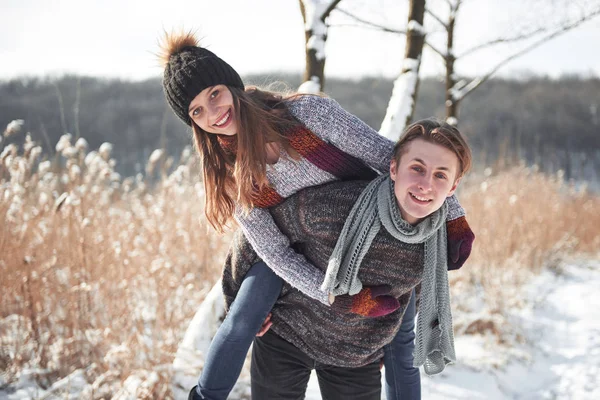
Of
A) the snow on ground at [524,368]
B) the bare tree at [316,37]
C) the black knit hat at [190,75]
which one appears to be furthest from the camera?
the bare tree at [316,37]

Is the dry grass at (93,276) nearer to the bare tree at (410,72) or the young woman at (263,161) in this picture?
the young woman at (263,161)

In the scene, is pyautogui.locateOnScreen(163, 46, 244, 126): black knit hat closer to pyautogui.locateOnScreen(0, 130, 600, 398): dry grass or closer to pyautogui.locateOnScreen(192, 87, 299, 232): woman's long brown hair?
pyautogui.locateOnScreen(192, 87, 299, 232): woman's long brown hair

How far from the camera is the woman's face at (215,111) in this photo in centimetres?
158

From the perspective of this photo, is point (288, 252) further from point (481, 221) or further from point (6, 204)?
point (481, 221)

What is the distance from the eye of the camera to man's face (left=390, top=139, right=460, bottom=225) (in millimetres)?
1351

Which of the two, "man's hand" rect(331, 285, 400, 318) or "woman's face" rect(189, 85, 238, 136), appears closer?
"man's hand" rect(331, 285, 400, 318)

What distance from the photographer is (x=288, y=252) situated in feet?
5.05

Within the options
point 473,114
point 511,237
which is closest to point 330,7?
point 511,237

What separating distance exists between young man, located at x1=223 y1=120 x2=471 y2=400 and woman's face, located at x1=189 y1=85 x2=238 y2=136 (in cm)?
32

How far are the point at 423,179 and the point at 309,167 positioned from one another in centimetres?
38

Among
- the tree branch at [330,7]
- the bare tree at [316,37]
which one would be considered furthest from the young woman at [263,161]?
the tree branch at [330,7]

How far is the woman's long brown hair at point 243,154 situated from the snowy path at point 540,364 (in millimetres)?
1307

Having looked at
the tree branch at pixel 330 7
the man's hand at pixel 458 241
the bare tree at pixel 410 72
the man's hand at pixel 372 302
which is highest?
the tree branch at pixel 330 7

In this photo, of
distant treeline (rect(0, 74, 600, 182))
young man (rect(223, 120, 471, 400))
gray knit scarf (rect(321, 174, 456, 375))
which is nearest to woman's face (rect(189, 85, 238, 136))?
young man (rect(223, 120, 471, 400))
